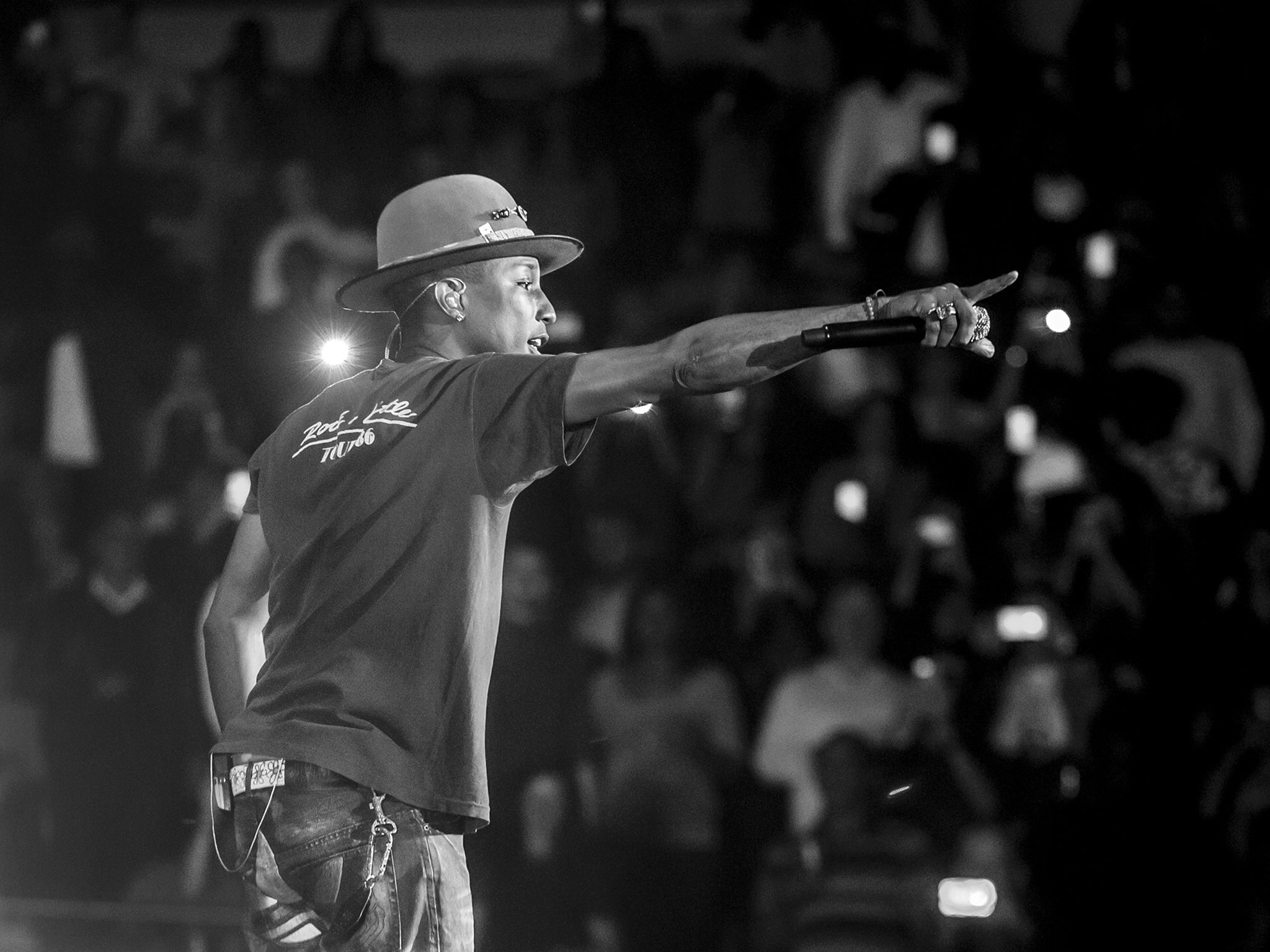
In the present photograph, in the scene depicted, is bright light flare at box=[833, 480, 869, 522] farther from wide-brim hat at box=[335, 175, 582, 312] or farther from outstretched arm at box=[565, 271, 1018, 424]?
outstretched arm at box=[565, 271, 1018, 424]

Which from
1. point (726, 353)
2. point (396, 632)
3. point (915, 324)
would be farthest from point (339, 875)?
point (915, 324)

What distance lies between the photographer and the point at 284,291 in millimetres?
9711

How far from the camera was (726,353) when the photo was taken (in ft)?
10.8

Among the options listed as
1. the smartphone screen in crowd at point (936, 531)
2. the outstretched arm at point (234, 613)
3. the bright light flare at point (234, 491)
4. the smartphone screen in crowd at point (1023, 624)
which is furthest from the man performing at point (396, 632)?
the bright light flare at point (234, 491)

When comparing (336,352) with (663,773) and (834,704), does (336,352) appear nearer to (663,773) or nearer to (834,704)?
(663,773)

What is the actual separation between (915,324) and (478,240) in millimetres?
1218

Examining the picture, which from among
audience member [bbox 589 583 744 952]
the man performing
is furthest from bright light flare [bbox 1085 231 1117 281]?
the man performing

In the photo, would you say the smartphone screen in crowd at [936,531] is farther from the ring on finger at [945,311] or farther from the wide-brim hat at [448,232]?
the ring on finger at [945,311]

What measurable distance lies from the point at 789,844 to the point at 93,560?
3846 millimetres

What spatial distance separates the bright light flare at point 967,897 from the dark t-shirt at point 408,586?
4267 mm

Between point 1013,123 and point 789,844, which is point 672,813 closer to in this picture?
point 789,844

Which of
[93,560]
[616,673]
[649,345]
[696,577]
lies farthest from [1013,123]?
[649,345]

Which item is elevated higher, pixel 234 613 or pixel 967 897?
pixel 234 613

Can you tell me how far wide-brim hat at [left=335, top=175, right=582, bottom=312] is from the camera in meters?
3.98
